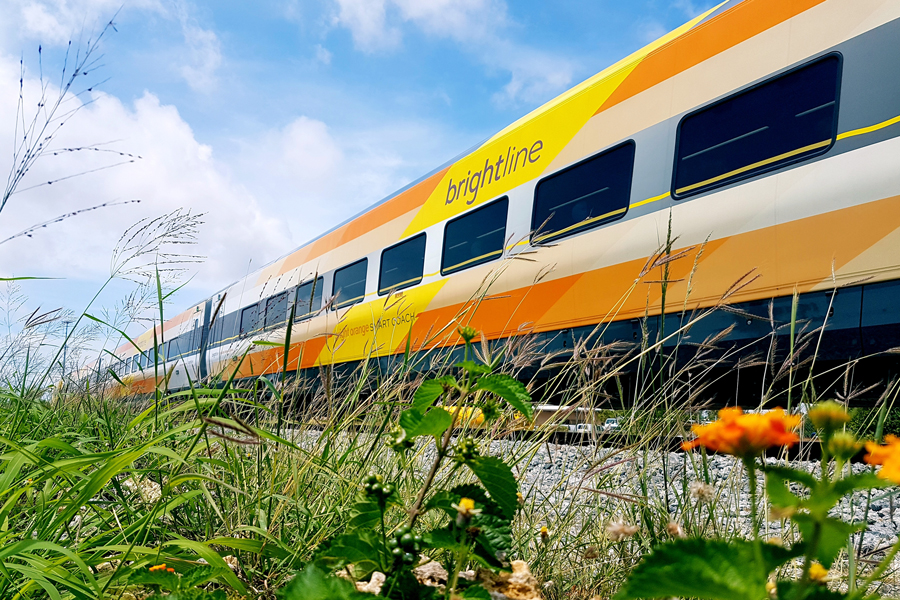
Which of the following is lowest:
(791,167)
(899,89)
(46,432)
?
(46,432)

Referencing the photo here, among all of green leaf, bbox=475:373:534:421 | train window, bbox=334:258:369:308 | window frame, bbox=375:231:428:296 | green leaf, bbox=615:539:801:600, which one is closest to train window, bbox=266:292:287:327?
green leaf, bbox=475:373:534:421

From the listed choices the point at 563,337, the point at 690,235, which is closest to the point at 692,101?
the point at 690,235

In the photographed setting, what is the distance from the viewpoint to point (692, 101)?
12.2 feet

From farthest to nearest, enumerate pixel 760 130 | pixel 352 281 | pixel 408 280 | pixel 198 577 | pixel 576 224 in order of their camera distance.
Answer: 1. pixel 352 281
2. pixel 408 280
3. pixel 576 224
4. pixel 760 130
5. pixel 198 577

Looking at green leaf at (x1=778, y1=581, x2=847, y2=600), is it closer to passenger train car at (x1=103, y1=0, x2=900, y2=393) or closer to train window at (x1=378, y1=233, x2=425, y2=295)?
passenger train car at (x1=103, y1=0, x2=900, y2=393)

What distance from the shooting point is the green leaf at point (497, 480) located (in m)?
0.77

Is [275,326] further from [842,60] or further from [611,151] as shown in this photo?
[842,60]

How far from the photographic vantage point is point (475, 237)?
5.33 meters

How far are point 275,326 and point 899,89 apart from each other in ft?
10.7

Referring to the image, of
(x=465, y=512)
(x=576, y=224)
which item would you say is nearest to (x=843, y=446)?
(x=465, y=512)

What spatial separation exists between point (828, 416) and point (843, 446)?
26 mm

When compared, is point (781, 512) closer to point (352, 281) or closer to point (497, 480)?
point (497, 480)

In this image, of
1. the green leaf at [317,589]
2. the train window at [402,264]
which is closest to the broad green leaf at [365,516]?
the green leaf at [317,589]

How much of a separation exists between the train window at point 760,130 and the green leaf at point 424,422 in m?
3.22
